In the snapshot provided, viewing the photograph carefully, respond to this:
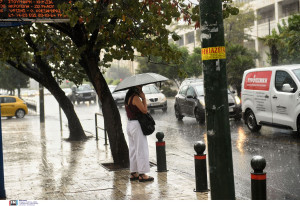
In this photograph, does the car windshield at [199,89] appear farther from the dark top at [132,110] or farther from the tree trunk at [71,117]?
the dark top at [132,110]

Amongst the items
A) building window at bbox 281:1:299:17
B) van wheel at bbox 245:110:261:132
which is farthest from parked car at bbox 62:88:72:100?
van wheel at bbox 245:110:261:132

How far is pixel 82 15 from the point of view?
8469mm

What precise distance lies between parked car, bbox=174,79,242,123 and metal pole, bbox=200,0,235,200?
44.6 feet

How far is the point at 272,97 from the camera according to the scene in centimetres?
1338

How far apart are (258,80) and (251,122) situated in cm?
149

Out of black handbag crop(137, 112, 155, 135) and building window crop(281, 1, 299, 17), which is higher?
building window crop(281, 1, 299, 17)

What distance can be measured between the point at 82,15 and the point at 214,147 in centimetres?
475

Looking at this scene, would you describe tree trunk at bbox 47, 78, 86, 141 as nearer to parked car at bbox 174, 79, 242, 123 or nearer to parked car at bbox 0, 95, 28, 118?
parked car at bbox 174, 79, 242, 123

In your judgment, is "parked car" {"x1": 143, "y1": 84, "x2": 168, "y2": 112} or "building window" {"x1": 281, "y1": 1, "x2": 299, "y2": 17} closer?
"parked car" {"x1": 143, "y1": 84, "x2": 168, "y2": 112}

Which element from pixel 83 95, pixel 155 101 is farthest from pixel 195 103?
pixel 83 95

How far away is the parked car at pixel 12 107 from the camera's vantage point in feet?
93.4

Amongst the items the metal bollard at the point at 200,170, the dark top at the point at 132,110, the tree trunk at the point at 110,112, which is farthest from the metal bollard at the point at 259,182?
the tree trunk at the point at 110,112

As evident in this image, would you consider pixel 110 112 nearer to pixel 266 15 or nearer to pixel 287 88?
pixel 287 88

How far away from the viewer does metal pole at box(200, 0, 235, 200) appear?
436 cm
